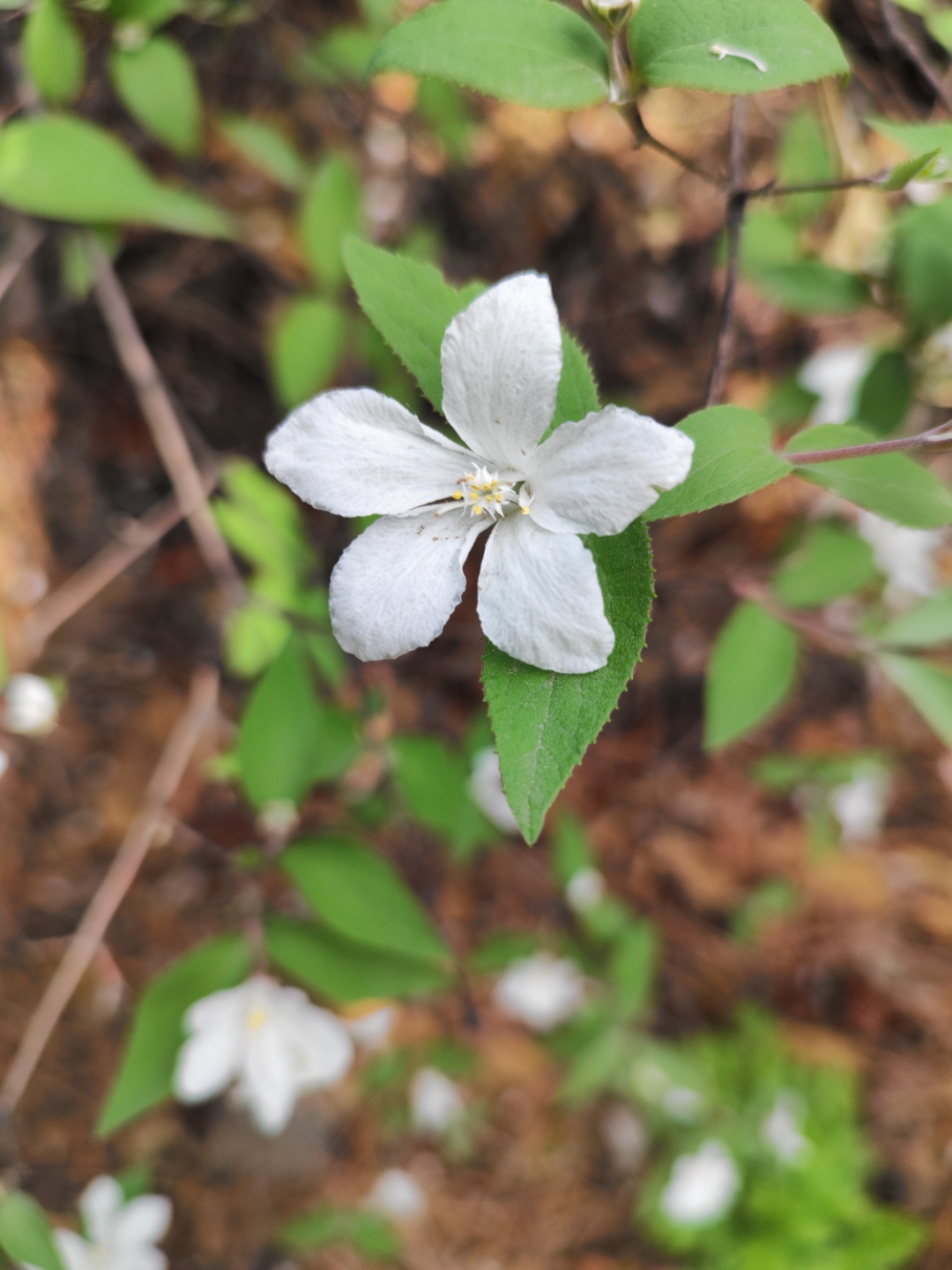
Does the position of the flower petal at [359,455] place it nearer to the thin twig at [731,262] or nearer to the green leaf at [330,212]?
the thin twig at [731,262]

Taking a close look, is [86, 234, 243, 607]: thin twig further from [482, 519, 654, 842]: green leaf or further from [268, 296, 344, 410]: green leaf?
[482, 519, 654, 842]: green leaf

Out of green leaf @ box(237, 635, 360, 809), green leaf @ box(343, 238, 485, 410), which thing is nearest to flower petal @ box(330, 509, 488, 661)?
green leaf @ box(343, 238, 485, 410)

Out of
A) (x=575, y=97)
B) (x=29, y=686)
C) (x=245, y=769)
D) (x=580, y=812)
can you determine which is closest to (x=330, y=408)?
(x=575, y=97)

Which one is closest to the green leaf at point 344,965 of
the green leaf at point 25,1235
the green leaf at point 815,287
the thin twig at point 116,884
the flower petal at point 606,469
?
the thin twig at point 116,884

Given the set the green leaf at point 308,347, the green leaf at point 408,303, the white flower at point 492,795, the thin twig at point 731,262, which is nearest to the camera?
the green leaf at point 408,303

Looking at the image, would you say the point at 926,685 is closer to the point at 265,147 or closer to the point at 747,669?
the point at 747,669

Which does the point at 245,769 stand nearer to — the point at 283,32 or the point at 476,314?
the point at 476,314
